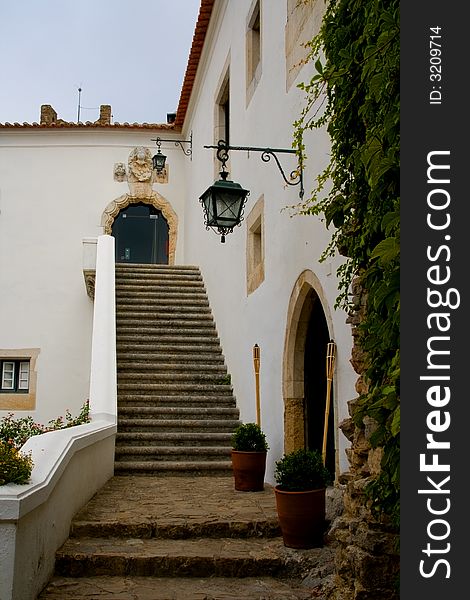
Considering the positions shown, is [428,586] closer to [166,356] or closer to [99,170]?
[166,356]

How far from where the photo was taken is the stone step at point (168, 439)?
7.91m

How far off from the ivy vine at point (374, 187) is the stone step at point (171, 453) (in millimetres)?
4779

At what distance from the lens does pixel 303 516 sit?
452 cm

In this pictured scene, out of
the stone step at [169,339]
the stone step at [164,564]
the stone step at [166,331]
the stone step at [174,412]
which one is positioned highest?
the stone step at [166,331]

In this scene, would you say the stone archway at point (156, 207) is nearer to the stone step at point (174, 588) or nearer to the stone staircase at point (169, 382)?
the stone staircase at point (169, 382)

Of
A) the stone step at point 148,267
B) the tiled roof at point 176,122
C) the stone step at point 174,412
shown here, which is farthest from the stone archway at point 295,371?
the tiled roof at point 176,122

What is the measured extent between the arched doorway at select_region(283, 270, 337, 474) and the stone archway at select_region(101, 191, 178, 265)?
915 cm

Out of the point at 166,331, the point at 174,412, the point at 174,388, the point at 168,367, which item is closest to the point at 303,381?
the point at 174,412

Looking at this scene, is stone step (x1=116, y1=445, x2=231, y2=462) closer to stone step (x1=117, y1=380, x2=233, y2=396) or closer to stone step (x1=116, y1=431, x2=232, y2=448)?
stone step (x1=116, y1=431, x2=232, y2=448)

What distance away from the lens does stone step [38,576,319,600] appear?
13.2 feet

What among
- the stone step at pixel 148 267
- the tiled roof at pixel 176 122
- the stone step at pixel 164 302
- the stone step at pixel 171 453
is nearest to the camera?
the stone step at pixel 171 453

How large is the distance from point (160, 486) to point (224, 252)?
13.7ft

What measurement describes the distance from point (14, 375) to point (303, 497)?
33.8 ft

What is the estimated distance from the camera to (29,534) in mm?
3811
